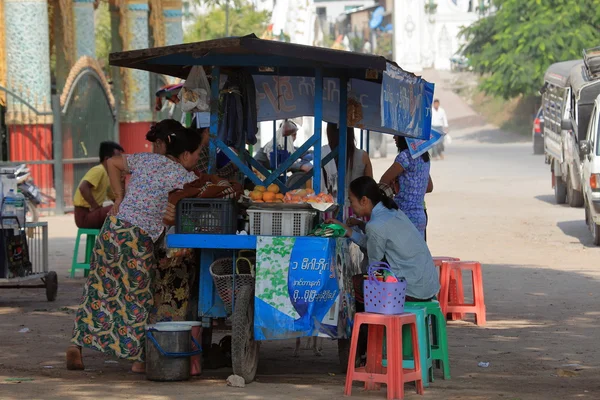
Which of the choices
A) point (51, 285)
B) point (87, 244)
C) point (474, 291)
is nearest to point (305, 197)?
point (474, 291)

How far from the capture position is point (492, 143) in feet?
183

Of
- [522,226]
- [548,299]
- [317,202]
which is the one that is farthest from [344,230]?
[522,226]

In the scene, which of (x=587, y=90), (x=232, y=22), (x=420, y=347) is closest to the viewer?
(x=420, y=347)

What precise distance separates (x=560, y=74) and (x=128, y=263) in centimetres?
1798

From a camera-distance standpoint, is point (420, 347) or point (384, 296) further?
point (420, 347)

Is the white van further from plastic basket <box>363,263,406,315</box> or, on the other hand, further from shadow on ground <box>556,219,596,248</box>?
plastic basket <box>363,263,406,315</box>

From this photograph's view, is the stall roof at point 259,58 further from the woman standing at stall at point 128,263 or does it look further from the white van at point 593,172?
the white van at point 593,172

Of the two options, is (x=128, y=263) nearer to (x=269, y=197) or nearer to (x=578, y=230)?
(x=269, y=197)

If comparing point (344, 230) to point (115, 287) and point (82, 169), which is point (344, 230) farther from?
point (82, 169)

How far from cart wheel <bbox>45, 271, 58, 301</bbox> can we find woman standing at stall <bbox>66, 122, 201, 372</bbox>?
3.64m

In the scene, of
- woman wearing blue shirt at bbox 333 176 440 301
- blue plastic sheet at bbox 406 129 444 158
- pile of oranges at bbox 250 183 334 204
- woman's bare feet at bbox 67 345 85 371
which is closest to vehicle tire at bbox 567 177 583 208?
blue plastic sheet at bbox 406 129 444 158

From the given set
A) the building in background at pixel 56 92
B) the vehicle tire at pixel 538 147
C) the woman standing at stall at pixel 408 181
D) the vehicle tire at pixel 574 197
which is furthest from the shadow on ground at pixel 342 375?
the vehicle tire at pixel 538 147

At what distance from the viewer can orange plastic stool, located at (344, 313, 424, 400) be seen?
704cm

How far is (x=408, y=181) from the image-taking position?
383 inches
